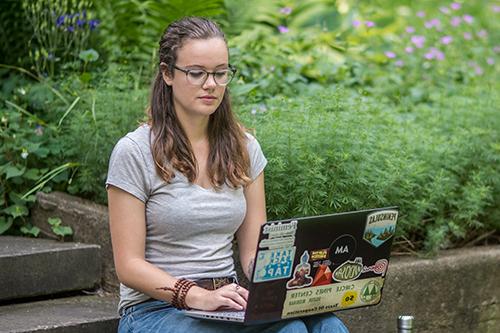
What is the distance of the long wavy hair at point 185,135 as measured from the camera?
11.5 feet

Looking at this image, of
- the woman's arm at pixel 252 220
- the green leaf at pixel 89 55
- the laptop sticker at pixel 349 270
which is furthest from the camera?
the green leaf at pixel 89 55

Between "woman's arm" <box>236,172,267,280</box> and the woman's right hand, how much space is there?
17.2 inches

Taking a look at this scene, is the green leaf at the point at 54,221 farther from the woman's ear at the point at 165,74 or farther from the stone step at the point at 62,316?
the woman's ear at the point at 165,74

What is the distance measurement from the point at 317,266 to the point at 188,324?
442 mm

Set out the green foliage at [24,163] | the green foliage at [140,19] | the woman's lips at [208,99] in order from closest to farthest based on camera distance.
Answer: the woman's lips at [208,99]
the green foliage at [24,163]
the green foliage at [140,19]

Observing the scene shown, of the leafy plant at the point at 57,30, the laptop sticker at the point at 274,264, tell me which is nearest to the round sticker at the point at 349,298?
the laptop sticker at the point at 274,264

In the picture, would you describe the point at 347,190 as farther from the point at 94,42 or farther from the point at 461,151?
the point at 94,42

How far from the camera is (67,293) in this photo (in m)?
4.46

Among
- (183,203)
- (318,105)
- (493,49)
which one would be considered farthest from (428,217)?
(493,49)

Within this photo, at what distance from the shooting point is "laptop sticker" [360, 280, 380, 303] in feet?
11.1

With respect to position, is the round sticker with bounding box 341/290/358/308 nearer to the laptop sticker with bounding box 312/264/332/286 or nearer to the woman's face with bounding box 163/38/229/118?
the laptop sticker with bounding box 312/264/332/286

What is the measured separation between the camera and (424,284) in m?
4.64

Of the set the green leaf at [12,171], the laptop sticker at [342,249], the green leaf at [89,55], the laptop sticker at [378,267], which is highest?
the laptop sticker at [342,249]

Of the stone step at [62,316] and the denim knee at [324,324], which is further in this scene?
the stone step at [62,316]
